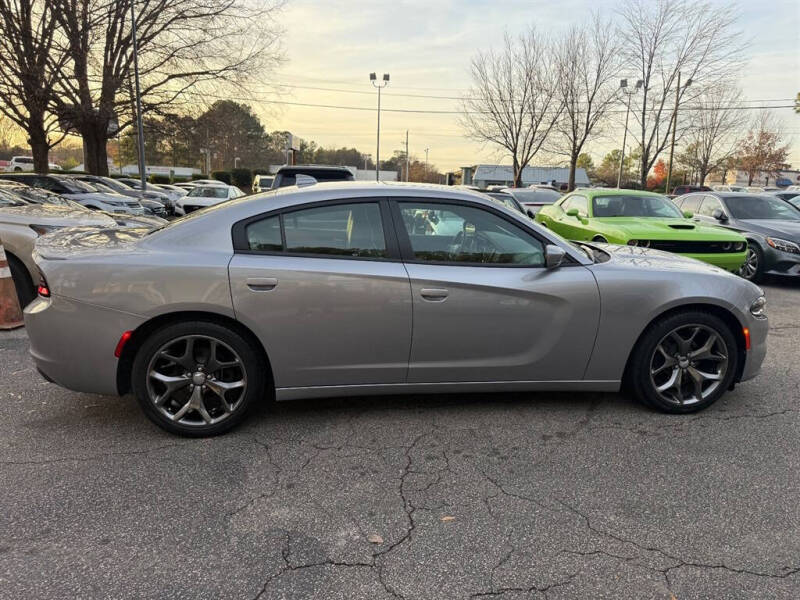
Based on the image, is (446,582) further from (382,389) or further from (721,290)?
(721,290)

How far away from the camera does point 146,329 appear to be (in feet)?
10.3

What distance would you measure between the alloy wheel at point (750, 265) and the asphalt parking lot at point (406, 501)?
580 centimetres

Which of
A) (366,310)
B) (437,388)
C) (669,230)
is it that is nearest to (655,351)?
(437,388)

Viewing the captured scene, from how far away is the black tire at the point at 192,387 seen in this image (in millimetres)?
3111

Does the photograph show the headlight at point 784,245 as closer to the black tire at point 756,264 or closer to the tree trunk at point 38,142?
the black tire at point 756,264

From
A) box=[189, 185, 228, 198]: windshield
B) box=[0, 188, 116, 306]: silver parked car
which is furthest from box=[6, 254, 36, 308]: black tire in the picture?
box=[189, 185, 228, 198]: windshield

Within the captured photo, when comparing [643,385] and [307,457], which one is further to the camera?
[643,385]

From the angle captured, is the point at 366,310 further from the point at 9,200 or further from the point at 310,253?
the point at 9,200

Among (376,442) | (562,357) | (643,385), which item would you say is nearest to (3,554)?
(376,442)

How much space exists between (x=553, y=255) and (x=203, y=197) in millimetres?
20790

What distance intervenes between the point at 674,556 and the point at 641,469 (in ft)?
2.34

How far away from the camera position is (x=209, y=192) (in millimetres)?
22297

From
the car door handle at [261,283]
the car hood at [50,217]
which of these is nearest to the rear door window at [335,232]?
the car door handle at [261,283]

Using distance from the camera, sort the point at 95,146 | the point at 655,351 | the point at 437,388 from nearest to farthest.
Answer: the point at 437,388 → the point at 655,351 → the point at 95,146
